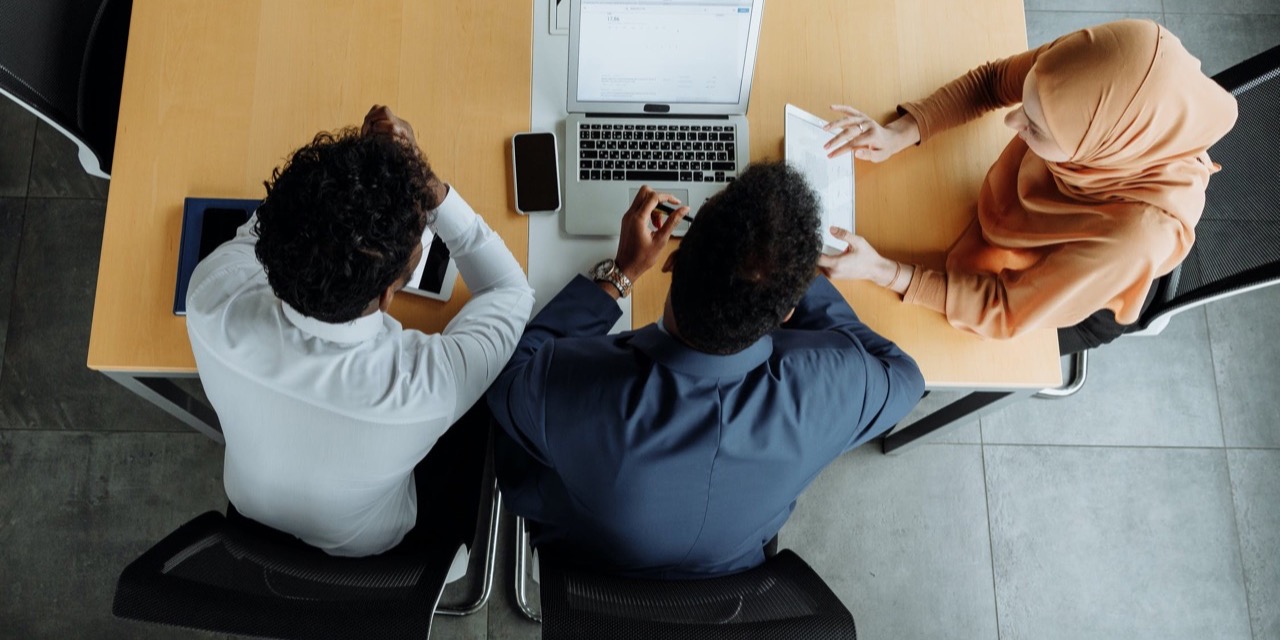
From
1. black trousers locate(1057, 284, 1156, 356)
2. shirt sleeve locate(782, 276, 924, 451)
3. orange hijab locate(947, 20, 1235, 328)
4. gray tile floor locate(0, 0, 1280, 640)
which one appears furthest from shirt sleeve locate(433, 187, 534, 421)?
black trousers locate(1057, 284, 1156, 356)

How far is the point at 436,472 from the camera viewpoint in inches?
62.2

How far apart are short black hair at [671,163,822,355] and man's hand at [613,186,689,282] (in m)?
0.36

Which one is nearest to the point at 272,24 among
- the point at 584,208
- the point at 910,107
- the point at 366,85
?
the point at 366,85

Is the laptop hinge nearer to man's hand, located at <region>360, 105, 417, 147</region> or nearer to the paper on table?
the paper on table

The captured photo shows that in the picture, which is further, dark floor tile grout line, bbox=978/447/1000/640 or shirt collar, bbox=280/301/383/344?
dark floor tile grout line, bbox=978/447/1000/640

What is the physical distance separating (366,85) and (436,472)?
2.54 ft

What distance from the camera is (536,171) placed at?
1.51 meters

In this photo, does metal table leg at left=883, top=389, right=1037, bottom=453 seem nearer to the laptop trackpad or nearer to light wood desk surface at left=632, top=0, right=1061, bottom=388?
light wood desk surface at left=632, top=0, right=1061, bottom=388

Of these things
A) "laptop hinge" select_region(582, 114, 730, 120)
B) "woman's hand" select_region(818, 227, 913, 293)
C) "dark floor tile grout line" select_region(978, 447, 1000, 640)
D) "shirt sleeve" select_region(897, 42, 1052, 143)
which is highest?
"shirt sleeve" select_region(897, 42, 1052, 143)

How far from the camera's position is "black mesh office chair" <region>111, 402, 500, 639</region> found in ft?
3.21

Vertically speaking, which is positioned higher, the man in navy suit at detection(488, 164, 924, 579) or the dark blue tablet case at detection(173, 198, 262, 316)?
the dark blue tablet case at detection(173, 198, 262, 316)

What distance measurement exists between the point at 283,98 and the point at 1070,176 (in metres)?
1.44

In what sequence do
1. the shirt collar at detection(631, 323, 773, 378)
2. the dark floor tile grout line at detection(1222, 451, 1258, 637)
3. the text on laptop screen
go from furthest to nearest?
the dark floor tile grout line at detection(1222, 451, 1258, 637) → the text on laptop screen → the shirt collar at detection(631, 323, 773, 378)

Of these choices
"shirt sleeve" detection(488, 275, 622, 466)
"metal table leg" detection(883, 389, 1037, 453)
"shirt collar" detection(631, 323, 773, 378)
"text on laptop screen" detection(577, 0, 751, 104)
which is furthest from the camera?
"metal table leg" detection(883, 389, 1037, 453)
